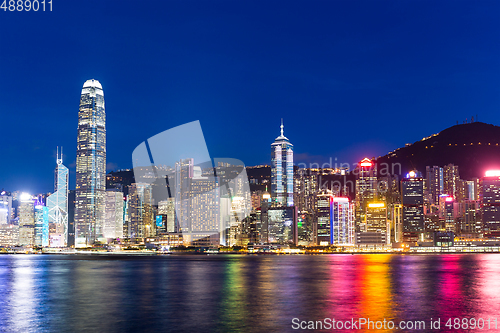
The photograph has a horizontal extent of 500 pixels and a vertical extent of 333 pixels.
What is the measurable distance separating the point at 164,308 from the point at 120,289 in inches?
690

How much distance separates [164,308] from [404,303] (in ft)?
59.4

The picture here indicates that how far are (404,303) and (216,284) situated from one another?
2612 centimetres

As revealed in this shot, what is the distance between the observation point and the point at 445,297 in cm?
4484

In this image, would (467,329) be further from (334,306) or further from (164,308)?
(164,308)

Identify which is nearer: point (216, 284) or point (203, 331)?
point (203, 331)

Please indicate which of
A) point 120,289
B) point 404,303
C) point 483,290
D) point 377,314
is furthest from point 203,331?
point 483,290

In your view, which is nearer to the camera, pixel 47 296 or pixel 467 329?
pixel 467 329

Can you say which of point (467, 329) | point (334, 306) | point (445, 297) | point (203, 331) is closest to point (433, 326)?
point (467, 329)

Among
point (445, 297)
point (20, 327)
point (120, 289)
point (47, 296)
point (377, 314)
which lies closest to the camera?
point (20, 327)

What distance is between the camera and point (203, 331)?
29.4 metres

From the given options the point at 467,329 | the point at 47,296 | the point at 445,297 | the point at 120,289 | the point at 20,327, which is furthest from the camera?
the point at 120,289

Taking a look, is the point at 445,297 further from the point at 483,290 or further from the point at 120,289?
the point at 120,289

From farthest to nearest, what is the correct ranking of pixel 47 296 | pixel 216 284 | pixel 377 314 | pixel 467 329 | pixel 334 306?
pixel 216 284 → pixel 47 296 → pixel 334 306 → pixel 377 314 → pixel 467 329

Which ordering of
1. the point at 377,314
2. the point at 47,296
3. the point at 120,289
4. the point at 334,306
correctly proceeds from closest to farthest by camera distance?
the point at 377,314
the point at 334,306
the point at 47,296
the point at 120,289
